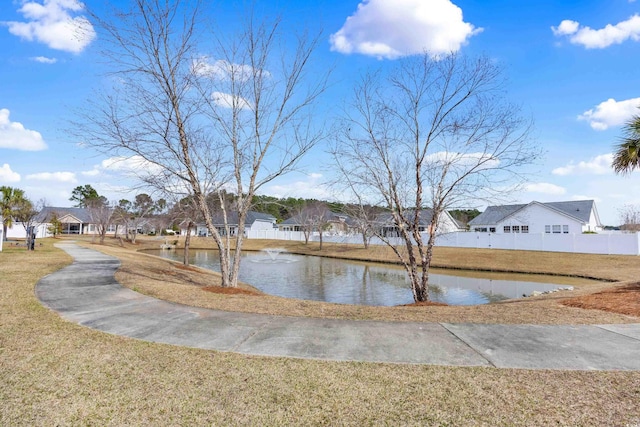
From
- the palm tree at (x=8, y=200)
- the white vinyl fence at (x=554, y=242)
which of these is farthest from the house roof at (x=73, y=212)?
the white vinyl fence at (x=554, y=242)

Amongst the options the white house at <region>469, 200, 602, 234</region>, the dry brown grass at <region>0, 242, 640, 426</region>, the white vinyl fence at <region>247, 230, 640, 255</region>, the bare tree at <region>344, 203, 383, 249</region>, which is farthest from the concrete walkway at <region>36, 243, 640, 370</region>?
the white house at <region>469, 200, 602, 234</region>

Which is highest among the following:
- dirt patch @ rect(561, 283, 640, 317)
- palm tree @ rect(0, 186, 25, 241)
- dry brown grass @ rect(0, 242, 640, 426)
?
palm tree @ rect(0, 186, 25, 241)

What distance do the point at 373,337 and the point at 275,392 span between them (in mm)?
2089

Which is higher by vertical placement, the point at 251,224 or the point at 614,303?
the point at 251,224

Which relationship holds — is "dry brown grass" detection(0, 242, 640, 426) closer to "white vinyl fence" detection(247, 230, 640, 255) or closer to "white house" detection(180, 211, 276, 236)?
"white vinyl fence" detection(247, 230, 640, 255)

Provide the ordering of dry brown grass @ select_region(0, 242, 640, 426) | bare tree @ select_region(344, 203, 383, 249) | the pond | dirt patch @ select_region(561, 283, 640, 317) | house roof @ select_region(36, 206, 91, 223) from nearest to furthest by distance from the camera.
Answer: dry brown grass @ select_region(0, 242, 640, 426), dirt patch @ select_region(561, 283, 640, 317), bare tree @ select_region(344, 203, 383, 249), the pond, house roof @ select_region(36, 206, 91, 223)

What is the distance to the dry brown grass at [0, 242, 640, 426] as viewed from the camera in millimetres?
2840

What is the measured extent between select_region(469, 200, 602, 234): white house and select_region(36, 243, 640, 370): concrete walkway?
33.9m

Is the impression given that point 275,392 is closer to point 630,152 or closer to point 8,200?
point 630,152

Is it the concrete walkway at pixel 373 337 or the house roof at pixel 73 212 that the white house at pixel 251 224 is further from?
the concrete walkway at pixel 373 337

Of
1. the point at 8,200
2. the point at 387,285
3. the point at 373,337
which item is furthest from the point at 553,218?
the point at 8,200

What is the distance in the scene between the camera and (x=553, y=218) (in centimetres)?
3850

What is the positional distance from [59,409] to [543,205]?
45.7 m

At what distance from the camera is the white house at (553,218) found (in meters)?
36.8
